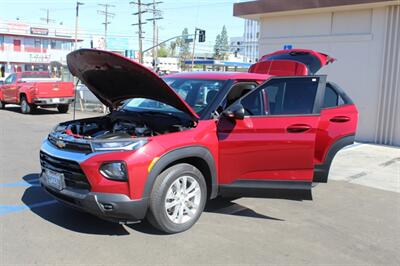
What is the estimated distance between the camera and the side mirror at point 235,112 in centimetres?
448

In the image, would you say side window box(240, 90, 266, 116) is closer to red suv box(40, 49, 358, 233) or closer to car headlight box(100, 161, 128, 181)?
red suv box(40, 49, 358, 233)

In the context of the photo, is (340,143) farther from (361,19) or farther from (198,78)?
(361,19)

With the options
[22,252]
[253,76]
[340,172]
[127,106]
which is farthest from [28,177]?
[340,172]

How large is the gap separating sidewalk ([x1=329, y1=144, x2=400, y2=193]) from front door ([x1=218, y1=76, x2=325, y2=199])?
2.90m

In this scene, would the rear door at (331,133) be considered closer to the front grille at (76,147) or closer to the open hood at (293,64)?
the open hood at (293,64)

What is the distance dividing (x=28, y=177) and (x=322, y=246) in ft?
15.1

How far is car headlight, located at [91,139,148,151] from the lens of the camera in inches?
156

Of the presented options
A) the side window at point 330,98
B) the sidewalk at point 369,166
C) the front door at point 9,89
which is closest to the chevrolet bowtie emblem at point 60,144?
the side window at point 330,98

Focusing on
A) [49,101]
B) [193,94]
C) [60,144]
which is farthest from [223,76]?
[49,101]

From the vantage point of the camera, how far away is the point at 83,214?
4855 millimetres

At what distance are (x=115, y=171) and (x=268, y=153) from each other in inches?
69.4

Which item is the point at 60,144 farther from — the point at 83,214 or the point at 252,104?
the point at 252,104

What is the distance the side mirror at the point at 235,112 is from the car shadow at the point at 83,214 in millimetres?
1341

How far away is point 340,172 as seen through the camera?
7.79 m
